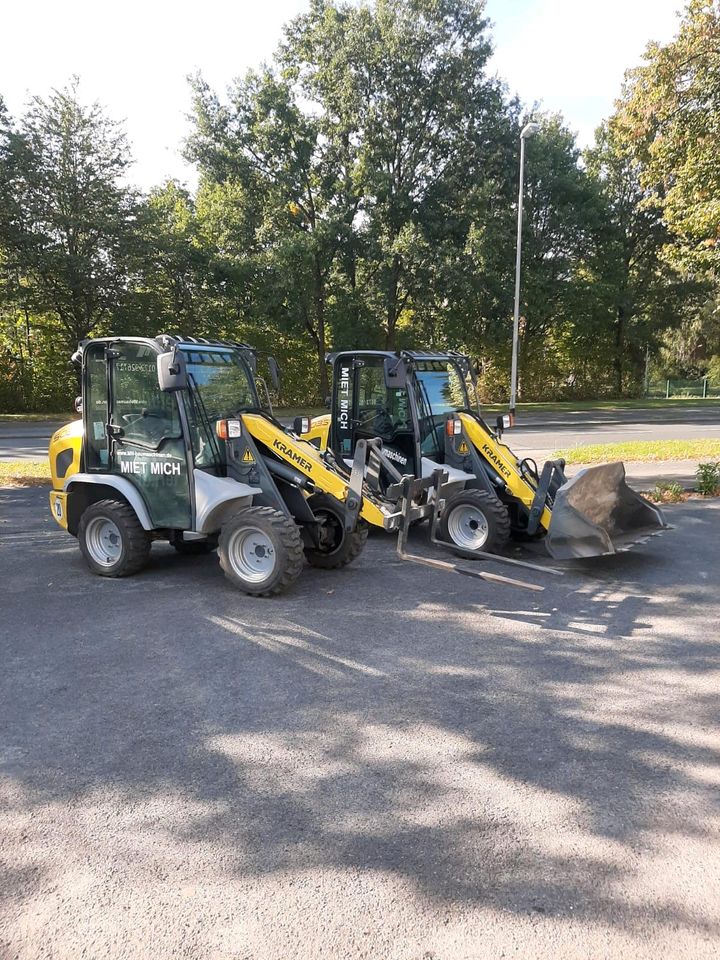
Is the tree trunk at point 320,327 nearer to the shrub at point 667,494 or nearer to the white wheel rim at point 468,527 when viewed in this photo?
the shrub at point 667,494

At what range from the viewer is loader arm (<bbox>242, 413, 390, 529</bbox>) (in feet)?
22.3

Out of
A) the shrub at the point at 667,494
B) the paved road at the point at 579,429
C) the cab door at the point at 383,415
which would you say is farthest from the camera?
the paved road at the point at 579,429

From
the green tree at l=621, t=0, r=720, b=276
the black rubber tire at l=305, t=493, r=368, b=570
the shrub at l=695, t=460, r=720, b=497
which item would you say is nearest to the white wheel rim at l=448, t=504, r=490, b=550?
the black rubber tire at l=305, t=493, r=368, b=570

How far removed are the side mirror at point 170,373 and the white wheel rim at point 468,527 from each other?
11.0 ft

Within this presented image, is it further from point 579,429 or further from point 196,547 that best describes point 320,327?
point 196,547

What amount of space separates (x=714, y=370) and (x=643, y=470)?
148 feet

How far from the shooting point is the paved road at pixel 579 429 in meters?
18.8

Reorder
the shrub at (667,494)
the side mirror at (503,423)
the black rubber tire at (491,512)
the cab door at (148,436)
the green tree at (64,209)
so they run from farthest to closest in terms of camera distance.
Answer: the green tree at (64,209) < the shrub at (667,494) < the side mirror at (503,423) < the black rubber tire at (491,512) < the cab door at (148,436)

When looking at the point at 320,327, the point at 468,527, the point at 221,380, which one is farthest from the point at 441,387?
the point at 320,327

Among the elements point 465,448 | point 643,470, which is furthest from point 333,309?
point 465,448

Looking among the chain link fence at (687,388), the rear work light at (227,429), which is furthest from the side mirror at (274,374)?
the chain link fence at (687,388)

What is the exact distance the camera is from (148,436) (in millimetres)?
6875

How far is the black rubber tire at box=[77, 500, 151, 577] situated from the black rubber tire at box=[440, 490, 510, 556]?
3.30m

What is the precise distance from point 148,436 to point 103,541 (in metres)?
1.25
